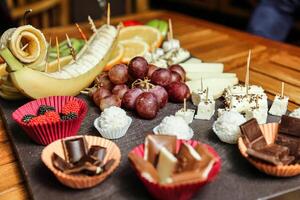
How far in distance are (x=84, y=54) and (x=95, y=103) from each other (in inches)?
9.7

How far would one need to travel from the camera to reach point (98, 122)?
1.38m

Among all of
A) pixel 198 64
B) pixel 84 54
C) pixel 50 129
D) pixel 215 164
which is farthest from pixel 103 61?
pixel 215 164

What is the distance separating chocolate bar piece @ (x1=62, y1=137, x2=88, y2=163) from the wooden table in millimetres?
160

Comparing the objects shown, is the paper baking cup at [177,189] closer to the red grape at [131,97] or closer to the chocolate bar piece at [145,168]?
the chocolate bar piece at [145,168]

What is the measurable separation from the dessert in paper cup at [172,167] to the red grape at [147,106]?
344 mm

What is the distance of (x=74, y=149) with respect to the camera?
3.74 feet

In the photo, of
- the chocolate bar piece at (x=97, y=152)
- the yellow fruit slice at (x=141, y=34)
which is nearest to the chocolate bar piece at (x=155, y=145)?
the chocolate bar piece at (x=97, y=152)

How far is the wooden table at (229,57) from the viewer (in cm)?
128

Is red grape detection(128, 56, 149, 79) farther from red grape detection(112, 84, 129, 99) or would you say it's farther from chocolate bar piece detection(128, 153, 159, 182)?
chocolate bar piece detection(128, 153, 159, 182)

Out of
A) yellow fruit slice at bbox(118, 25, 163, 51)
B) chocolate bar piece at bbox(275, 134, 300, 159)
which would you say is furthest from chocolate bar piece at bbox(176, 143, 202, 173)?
yellow fruit slice at bbox(118, 25, 163, 51)

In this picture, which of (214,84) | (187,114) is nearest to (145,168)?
(187,114)

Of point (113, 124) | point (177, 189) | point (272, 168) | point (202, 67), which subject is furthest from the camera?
point (202, 67)

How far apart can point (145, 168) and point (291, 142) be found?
0.42 m

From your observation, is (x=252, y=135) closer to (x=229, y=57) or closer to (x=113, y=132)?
(x=113, y=132)
